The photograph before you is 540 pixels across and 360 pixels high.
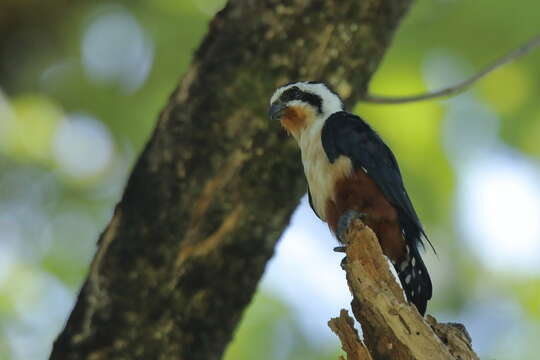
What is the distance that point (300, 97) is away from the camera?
6.07 metres

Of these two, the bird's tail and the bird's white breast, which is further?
the bird's white breast

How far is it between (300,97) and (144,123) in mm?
3187

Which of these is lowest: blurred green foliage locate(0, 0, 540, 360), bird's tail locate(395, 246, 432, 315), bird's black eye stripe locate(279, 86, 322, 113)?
bird's tail locate(395, 246, 432, 315)

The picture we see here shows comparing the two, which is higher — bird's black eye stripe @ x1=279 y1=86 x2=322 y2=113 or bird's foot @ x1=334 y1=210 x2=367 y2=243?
bird's black eye stripe @ x1=279 y1=86 x2=322 y2=113

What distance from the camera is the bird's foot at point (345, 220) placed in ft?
17.8

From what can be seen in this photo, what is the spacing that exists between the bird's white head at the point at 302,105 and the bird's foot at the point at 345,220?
769 mm

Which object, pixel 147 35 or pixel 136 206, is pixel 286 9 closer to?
pixel 136 206

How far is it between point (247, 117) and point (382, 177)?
Result: 0.94m

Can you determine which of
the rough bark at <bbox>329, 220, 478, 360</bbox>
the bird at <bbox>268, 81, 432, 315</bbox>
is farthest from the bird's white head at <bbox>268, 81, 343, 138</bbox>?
the rough bark at <bbox>329, 220, 478, 360</bbox>

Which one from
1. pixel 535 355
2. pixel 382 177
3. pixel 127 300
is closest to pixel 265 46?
pixel 382 177

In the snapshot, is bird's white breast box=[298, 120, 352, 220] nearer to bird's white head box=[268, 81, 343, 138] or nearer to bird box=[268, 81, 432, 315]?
bird box=[268, 81, 432, 315]

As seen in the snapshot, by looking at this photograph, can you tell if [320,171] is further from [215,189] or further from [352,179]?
[215,189]

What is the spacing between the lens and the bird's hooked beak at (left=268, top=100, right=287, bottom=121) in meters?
→ 5.84

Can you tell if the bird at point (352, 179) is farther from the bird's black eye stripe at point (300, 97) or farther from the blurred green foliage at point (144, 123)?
the blurred green foliage at point (144, 123)
